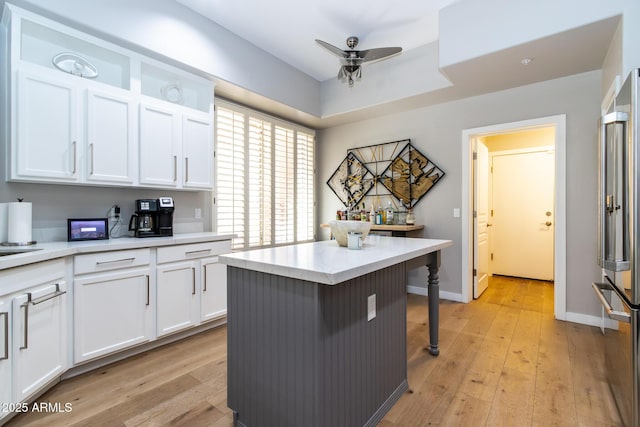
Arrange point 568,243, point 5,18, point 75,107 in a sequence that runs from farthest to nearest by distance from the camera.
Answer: point 568,243, point 75,107, point 5,18

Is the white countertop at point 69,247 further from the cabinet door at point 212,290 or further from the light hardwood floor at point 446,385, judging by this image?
the light hardwood floor at point 446,385

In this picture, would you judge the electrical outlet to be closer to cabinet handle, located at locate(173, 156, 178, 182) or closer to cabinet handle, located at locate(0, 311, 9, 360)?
cabinet handle, located at locate(0, 311, 9, 360)

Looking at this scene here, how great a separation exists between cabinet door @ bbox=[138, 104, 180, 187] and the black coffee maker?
182mm

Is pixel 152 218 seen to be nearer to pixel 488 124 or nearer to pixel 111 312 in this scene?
pixel 111 312

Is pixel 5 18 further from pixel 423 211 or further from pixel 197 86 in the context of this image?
pixel 423 211

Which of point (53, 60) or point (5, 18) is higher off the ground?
point (5, 18)

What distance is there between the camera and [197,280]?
9.02ft

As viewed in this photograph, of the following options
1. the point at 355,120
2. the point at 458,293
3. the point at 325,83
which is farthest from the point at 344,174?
the point at 458,293

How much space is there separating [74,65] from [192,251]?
1.76m

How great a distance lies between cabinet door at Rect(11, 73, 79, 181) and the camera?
6.61ft

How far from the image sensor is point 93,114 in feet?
7.61

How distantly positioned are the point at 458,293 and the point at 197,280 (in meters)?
3.05

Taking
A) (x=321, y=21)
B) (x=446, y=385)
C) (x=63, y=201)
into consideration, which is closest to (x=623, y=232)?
(x=446, y=385)

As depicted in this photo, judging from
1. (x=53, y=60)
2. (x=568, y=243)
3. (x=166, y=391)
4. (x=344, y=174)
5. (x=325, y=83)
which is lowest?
(x=166, y=391)
